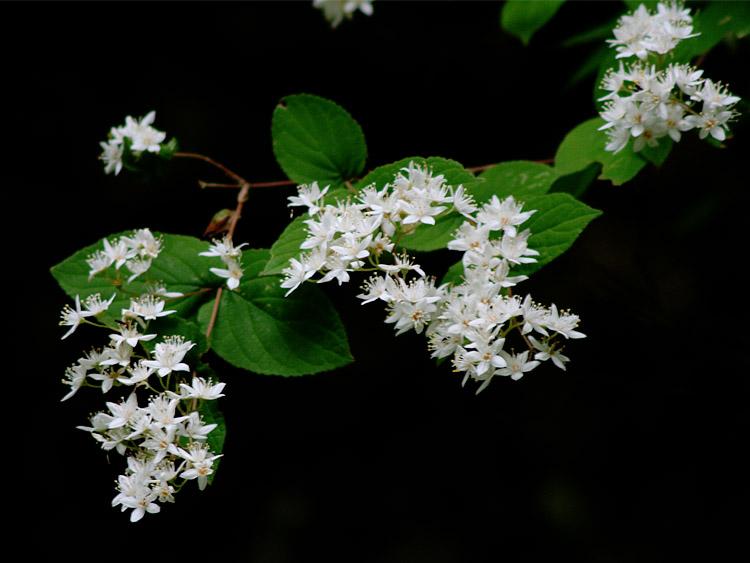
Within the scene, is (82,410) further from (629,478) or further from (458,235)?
(629,478)

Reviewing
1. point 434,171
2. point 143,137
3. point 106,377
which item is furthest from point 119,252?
point 434,171

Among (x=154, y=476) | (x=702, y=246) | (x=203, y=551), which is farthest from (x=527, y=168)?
(x=203, y=551)

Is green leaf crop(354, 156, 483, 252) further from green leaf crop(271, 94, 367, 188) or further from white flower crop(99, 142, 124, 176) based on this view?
white flower crop(99, 142, 124, 176)

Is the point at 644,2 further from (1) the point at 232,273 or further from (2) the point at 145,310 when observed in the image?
A: (2) the point at 145,310

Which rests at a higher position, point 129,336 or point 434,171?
point 434,171

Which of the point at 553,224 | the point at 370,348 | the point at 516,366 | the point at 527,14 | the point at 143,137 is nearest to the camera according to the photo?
the point at 516,366

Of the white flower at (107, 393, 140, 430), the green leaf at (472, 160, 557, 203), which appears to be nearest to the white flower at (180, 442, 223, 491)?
the white flower at (107, 393, 140, 430)

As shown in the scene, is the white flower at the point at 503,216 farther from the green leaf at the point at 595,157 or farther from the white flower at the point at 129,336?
the white flower at the point at 129,336
